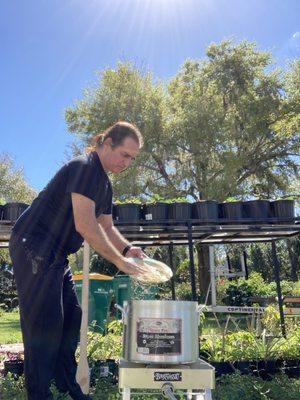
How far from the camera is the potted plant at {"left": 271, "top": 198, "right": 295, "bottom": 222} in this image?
195 inches

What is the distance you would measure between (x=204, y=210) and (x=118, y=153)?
2.81 m

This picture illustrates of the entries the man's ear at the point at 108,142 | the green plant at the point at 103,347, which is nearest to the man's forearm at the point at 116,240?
the man's ear at the point at 108,142

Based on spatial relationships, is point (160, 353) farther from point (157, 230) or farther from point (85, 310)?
point (157, 230)

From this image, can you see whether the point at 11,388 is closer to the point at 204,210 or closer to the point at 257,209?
the point at 204,210

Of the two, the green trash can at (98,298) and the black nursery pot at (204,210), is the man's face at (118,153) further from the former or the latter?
the green trash can at (98,298)

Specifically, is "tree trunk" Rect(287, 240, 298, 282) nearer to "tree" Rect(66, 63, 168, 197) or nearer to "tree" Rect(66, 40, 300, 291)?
"tree" Rect(66, 40, 300, 291)

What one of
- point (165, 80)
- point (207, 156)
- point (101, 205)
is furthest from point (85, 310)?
point (165, 80)

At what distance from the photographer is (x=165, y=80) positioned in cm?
1734

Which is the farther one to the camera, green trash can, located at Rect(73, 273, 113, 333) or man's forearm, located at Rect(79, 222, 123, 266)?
green trash can, located at Rect(73, 273, 113, 333)

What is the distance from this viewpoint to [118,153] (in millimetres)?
2240

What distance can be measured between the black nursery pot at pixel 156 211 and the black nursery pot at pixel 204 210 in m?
0.30

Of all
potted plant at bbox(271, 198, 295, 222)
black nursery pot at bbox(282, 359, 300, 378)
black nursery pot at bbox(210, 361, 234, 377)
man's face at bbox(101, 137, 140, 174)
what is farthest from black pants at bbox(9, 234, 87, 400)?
potted plant at bbox(271, 198, 295, 222)

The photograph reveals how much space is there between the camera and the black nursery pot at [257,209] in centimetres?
498

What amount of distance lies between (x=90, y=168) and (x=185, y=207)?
2.89m
